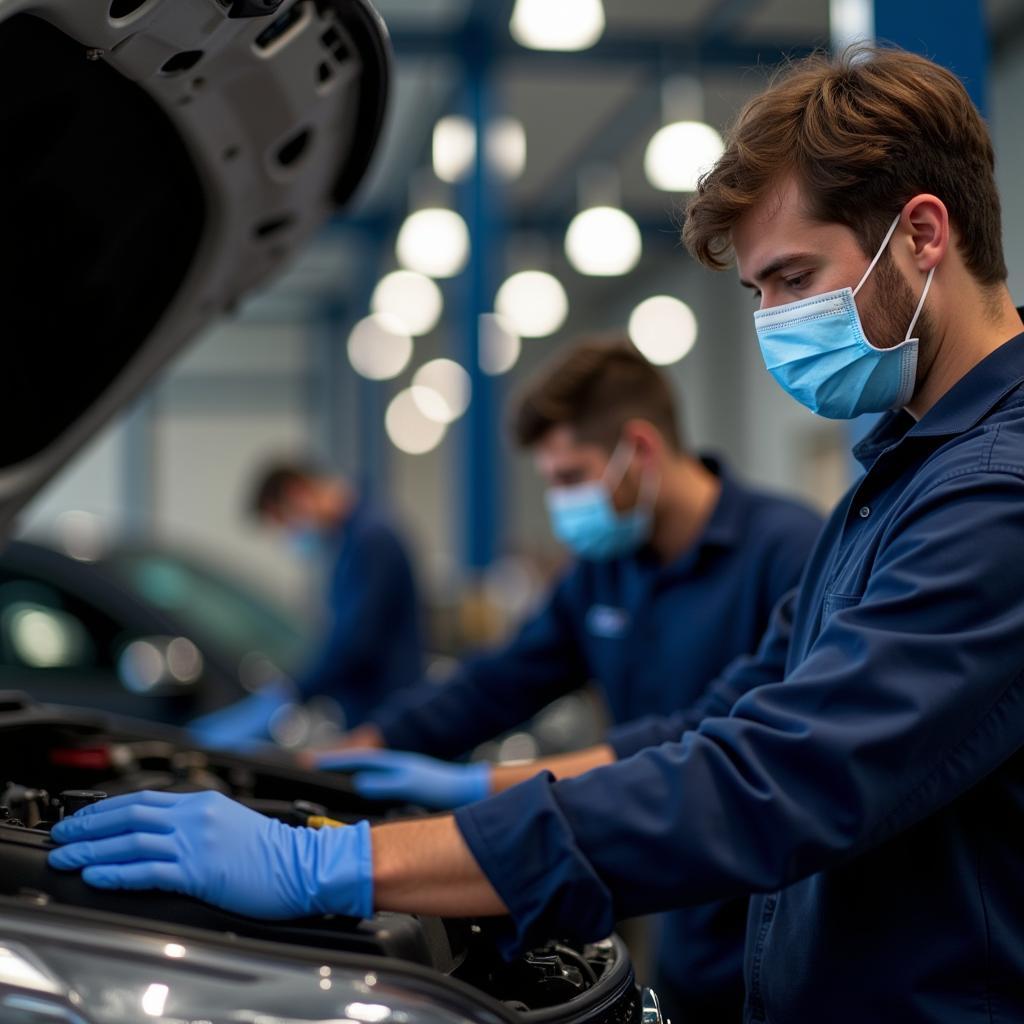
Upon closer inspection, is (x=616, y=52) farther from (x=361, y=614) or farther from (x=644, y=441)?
(x=644, y=441)

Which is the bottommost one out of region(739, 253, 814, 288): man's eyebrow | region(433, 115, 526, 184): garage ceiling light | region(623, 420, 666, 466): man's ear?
region(623, 420, 666, 466): man's ear

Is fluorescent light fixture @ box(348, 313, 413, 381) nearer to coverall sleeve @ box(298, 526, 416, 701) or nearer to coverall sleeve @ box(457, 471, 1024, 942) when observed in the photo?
coverall sleeve @ box(298, 526, 416, 701)

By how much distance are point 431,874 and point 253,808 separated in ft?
1.55

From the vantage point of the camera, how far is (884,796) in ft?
3.66

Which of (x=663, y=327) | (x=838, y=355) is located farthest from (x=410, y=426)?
(x=838, y=355)

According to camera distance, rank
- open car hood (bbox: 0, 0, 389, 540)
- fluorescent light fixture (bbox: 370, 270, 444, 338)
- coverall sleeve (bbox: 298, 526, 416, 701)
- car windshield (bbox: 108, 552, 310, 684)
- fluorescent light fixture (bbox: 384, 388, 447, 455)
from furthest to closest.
A: fluorescent light fixture (bbox: 384, 388, 447, 455)
fluorescent light fixture (bbox: 370, 270, 444, 338)
car windshield (bbox: 108, 552, 310, 684)
coverall sleeve (bbox: 298, 526, 416, 701)
open car hood (bbox: 0, 0, 389, 540)

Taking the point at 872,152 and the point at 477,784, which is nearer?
the point at 872,152

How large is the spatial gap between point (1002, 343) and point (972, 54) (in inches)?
40.4

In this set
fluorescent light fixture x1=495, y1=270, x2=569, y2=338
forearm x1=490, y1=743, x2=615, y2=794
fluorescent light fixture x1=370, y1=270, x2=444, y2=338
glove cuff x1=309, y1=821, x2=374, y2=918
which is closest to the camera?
glove cuff x1=309, y1=821, x2=374, y2=918

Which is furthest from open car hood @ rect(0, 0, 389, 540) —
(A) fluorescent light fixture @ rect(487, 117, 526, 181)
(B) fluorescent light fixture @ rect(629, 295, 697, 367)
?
(B) fluorescent light fixture @ rect(629, 295, 697, 367)

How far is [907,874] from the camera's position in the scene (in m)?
1.25

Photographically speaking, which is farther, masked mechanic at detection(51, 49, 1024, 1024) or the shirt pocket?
the shirt pocket

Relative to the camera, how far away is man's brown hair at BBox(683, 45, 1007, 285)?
127 cm

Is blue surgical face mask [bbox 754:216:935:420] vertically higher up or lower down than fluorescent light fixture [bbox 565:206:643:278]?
lower down
